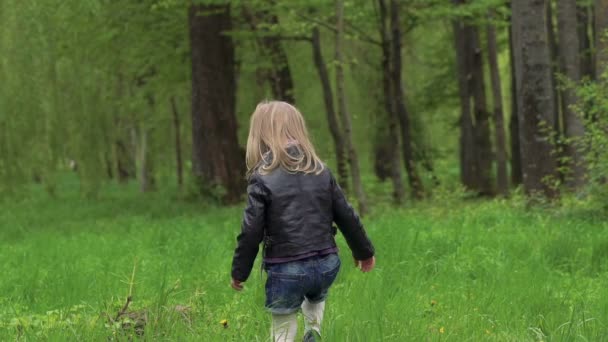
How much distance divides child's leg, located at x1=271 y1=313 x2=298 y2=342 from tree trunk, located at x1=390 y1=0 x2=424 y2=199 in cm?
1188

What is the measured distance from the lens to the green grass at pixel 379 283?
4.02 meters

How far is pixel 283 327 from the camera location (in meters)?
3.89

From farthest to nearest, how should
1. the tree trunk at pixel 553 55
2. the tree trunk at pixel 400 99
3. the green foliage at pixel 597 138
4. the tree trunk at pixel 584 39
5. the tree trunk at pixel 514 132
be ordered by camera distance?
the tree trunk at pixel 584 39 → the tree trunk at pixel 514 132 → the tree trunk at pixel 553 55 → the tree trunk at pixel 400 99 → the green foliage at pixel 597 138

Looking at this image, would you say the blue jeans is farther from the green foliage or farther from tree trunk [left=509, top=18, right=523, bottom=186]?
tree trunk [left=509, top=18, right=523, bottom=186]

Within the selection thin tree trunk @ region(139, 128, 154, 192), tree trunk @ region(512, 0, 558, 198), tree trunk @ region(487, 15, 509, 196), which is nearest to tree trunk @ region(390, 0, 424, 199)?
tree trunk @ region(487, 15, 509, 196)

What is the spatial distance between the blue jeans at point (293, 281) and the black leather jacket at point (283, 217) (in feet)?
0.23

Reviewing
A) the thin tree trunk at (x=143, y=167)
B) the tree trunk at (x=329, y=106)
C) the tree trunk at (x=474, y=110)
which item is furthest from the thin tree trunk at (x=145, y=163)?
the tree trunk at (x=474, y=110)

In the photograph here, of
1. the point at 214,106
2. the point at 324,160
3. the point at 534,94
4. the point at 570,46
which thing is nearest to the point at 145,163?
the point at 214,106

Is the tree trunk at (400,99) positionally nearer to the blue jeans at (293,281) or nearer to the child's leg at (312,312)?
the child's leg at (312,312)

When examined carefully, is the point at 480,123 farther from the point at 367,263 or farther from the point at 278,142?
the point at 278,142

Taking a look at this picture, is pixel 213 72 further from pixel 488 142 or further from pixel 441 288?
pixel 441 288

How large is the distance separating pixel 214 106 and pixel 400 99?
13.8 feet

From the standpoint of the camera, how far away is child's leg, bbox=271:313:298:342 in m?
3.85

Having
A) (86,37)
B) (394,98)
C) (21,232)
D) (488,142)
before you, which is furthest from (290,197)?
(488,142)
